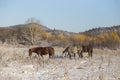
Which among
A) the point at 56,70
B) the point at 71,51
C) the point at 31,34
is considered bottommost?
the point at 56,70

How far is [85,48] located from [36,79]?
16178 mm

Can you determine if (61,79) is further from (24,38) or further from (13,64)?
(24,38)

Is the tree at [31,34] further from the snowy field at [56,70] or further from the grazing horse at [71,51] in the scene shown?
the snowy field at [56,70]

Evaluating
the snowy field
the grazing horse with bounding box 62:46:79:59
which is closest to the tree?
the grazing horse with bounding box 62:46:79:59

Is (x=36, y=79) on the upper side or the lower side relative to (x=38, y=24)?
lower

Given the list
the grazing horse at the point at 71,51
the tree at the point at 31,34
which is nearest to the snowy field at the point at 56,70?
the grazing horse at the point at 71,51

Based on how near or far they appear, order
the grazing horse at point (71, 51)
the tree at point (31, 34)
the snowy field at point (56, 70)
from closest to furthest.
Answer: the snowy field at point (56, 70) → the grazing horse at point (71, 51) → the tree at point (31, 34)

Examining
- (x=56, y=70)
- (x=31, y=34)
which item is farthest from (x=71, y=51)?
(x=31, y=34)

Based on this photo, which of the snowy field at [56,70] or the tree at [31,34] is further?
the tree at [31,34]

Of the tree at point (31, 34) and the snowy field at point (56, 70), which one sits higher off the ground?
the tree at point (31, 34)

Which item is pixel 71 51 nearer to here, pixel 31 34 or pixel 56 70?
pixel 56 70

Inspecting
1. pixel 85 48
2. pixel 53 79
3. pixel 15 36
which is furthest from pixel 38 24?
pixel 53 79

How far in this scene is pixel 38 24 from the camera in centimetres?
→ 8738

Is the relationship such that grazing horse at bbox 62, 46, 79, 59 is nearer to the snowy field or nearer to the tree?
the snowy field
